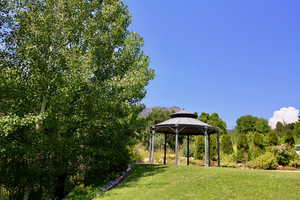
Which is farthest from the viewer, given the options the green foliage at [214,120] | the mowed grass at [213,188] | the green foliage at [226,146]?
the green foliage at [214,120]

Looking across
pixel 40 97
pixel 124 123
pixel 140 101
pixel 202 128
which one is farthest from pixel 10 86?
pixel 202 128

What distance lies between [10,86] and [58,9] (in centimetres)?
359

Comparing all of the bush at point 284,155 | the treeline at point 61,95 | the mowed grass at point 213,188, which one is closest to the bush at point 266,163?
the bush at point 284,155

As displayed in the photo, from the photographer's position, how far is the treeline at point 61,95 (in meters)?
8.38

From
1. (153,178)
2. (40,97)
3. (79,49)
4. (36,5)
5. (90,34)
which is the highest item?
(36,5)

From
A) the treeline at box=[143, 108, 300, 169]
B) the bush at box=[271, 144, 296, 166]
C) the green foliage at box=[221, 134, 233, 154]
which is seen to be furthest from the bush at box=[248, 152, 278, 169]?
the green foliage at box=[221, 134, 233, 154]

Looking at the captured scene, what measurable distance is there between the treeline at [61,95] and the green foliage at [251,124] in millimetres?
26816

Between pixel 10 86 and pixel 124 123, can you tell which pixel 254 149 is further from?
pixel 10 86

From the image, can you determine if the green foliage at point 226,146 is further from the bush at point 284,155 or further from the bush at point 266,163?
the bush at point 266,163

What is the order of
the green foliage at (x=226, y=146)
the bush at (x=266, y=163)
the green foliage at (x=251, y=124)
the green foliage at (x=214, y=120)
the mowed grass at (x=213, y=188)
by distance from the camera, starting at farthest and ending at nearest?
the green foliage at (x=251, y=124)
the green foliage at (x=214, y=120)
the green foliage at (x=226, y=146)
the bush at (x=266, y=163)
the mowed grass at (x=213, y=188)

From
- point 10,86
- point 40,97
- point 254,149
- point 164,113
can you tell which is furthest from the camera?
point 164,113

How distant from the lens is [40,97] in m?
8.79

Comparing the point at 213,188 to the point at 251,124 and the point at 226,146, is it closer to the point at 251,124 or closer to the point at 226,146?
the point at 226,146

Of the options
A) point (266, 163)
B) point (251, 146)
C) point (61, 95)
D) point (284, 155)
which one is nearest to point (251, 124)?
point (251, 146)
